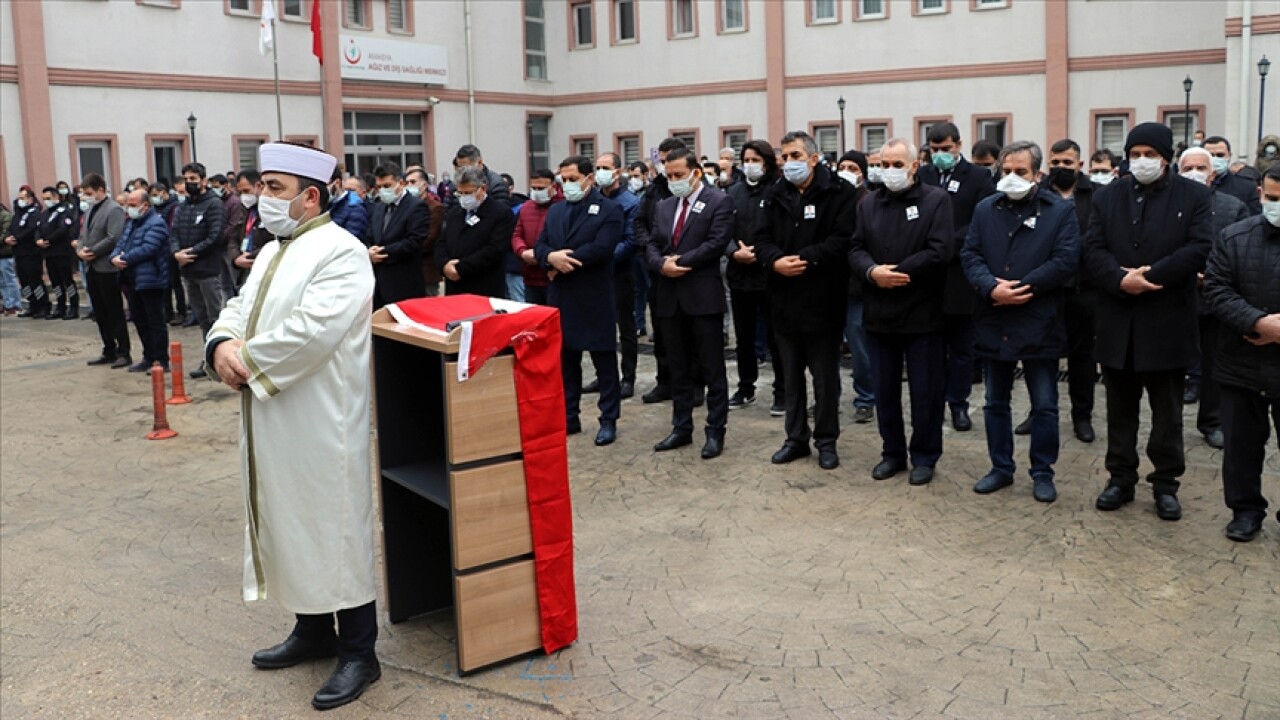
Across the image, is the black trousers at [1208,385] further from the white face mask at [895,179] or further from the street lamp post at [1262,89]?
the street lamp post at [1262,89]

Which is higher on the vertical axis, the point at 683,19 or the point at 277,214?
the point at 683,19

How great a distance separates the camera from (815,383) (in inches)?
340

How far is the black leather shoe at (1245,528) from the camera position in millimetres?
6680

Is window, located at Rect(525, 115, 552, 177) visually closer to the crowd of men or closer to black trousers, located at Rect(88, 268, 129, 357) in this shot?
black trousers, located at Rect(88, 268, 129, 357)

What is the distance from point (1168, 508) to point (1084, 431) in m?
1.98

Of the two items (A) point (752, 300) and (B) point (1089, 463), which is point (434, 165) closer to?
(A) point (752, 300)

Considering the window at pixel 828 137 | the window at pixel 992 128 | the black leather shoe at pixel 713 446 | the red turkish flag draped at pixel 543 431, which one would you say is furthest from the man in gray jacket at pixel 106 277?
the window at pixel 992 128

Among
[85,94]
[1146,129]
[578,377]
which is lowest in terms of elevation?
[578,377]

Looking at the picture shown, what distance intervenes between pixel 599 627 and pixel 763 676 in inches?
36.8

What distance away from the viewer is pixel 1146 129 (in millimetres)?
7172

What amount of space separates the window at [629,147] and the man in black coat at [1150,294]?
2861 cm

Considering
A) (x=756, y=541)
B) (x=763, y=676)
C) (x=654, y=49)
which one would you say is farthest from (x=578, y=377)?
(x=654, y=49)

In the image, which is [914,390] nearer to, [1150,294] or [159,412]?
[1150,294]

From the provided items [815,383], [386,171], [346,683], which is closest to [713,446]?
[815,383]
